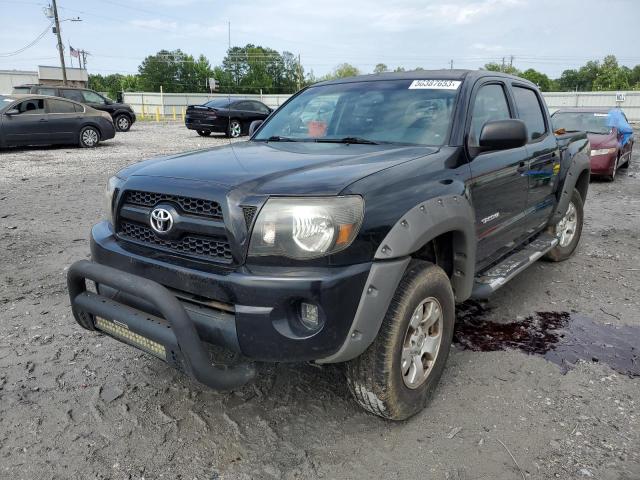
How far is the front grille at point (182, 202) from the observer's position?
2.34 m

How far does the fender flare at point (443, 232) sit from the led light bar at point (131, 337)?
42.7 inches

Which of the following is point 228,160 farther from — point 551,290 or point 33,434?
point 551,290

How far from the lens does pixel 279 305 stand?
217cm

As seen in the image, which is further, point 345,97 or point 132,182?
point 345,97

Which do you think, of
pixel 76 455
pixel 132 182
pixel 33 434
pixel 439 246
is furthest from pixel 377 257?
pixel 33 434

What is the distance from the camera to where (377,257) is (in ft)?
7.57

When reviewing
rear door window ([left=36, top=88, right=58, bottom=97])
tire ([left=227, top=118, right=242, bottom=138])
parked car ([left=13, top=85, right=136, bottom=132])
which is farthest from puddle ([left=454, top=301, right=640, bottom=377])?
rear door window ([left=36, top=88, right=58, bottom=97])

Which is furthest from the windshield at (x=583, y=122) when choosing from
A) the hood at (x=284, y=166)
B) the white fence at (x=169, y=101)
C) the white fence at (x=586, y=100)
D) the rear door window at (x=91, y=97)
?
the white fence at (x=169, y=101)

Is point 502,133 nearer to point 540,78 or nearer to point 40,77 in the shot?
point 40,77

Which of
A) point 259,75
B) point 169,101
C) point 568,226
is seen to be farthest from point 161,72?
point 568,226

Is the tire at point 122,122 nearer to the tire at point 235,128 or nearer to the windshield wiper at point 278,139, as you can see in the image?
the tire at point 235,128

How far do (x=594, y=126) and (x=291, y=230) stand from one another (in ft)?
35.3

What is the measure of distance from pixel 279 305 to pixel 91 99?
19336 mm

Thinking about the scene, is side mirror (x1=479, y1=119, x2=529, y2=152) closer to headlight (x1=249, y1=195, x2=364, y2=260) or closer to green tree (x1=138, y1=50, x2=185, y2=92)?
headlight (x1=249, y1=195, x2=364, y2=260)
